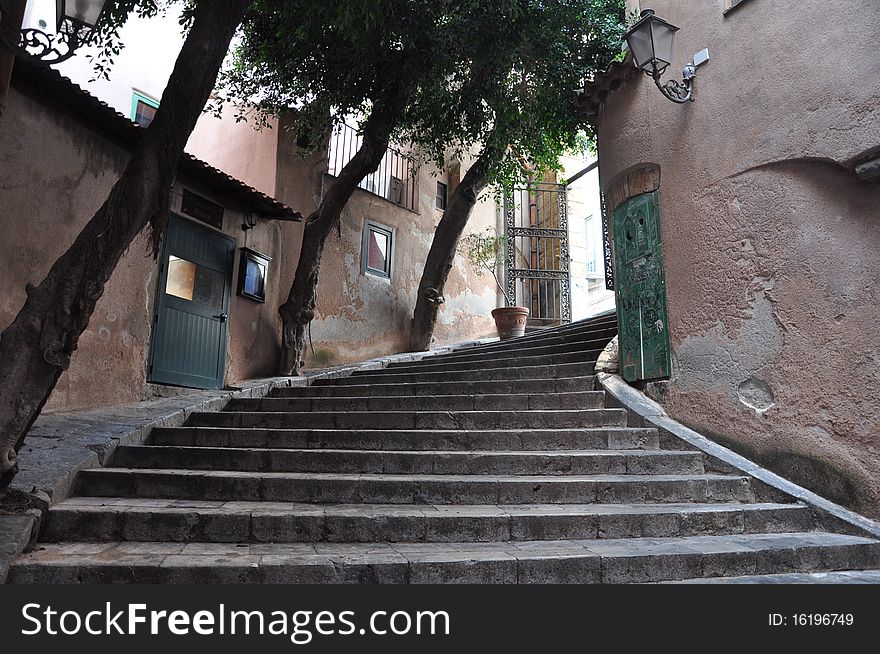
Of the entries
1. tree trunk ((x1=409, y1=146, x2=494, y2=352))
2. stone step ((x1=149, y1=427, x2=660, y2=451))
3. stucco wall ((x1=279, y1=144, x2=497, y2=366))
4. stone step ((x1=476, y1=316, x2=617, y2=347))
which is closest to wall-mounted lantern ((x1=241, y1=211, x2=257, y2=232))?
stucco wall ((x1=279, y1=144, x2=497, y2=366))

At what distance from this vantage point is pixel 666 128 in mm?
6102

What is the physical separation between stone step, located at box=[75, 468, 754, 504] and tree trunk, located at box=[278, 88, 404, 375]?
5.13 meters

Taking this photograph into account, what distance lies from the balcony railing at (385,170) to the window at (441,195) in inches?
36.5

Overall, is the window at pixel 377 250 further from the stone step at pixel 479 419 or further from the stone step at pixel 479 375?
the stone step at pixel 479 419

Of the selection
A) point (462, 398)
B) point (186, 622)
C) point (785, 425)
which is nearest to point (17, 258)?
point (462, 398)

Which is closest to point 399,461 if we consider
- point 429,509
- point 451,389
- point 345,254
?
point 429,509

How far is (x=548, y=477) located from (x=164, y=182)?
341 cm

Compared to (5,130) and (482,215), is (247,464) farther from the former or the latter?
(482,215)

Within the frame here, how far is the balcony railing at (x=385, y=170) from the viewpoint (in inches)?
458

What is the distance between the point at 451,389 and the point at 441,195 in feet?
26.0

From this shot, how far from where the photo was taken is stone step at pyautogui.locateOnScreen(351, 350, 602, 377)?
747 cm

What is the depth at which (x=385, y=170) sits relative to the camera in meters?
12.5

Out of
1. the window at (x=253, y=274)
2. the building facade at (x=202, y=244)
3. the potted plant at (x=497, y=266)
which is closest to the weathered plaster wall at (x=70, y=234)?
the building facade at (x=202, y=244)

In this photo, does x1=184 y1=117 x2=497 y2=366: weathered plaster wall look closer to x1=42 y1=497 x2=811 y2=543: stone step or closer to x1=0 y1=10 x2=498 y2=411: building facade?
x1=0 y1=10 x2=498 y2=411: building facade
